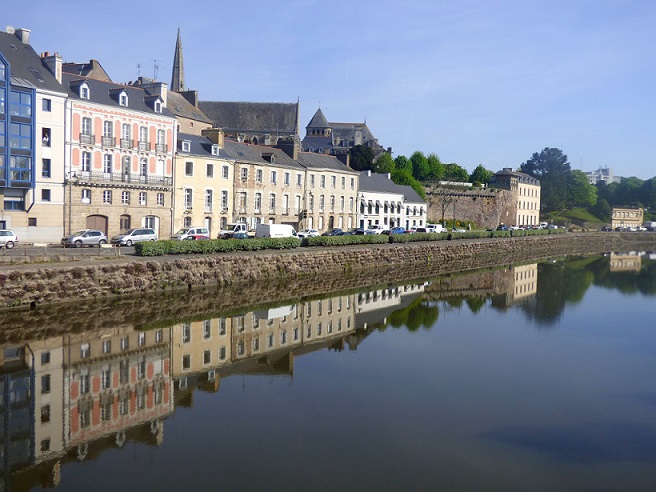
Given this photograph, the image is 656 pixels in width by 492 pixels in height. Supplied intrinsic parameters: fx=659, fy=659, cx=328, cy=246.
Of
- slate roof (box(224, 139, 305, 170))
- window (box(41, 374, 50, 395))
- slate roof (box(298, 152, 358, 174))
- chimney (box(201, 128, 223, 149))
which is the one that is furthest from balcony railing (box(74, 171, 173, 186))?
window (box(41, 374, 50, 395))

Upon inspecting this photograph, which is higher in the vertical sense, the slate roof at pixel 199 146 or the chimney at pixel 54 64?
the chimney at pixel 54 64

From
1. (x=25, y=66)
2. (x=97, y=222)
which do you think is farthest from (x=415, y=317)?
(x=25, y=66)

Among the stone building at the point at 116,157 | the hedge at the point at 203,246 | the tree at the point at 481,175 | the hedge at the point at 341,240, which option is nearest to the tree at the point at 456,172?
the tree at the point at 481,175

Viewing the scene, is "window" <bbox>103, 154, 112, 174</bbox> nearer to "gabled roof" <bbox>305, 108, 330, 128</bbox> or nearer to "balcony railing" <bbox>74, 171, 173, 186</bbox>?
"balcony railing" <bbox>74, 171, 173, 186</bbox>

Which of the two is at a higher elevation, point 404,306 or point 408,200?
point 408,200

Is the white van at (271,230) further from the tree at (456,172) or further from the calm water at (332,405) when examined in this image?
the tree at (456,172)

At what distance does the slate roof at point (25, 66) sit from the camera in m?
32.4

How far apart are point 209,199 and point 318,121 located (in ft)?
176

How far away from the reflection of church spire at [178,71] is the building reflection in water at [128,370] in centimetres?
6729

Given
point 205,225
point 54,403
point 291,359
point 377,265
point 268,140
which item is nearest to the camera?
point 54,403

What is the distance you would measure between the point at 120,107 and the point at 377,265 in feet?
57.2

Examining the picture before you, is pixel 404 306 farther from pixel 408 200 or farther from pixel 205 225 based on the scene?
pixel 408 200

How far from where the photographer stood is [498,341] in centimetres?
2052

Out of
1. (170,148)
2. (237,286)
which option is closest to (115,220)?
(170,148)
